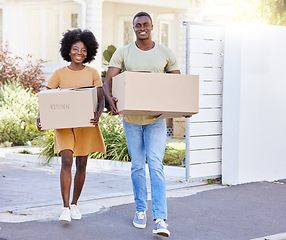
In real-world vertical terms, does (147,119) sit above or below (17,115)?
above

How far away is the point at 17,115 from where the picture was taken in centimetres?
1280

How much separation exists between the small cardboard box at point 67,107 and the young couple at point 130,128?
12cm

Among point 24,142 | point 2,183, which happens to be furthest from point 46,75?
point 2,183

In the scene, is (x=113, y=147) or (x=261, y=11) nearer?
(x=113, y=147)

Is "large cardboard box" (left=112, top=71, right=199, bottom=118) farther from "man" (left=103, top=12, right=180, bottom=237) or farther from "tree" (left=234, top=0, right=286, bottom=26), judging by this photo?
"tree" (left=234, top=0, right=286, bottom=26)

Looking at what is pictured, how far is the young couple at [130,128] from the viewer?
5672 mm

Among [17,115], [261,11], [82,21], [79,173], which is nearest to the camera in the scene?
[79,173]

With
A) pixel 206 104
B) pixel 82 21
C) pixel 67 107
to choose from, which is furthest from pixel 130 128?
pixel 82 21

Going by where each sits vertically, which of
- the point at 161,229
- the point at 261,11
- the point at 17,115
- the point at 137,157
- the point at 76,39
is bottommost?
the point at 161,229

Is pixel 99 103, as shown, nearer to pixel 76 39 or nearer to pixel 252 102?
pixel 76 39

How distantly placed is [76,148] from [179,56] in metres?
13.1

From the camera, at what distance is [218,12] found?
784 inches

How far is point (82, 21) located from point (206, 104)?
8656mm

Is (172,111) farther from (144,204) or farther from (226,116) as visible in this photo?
(226,116)
